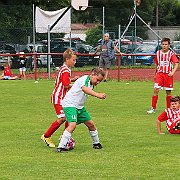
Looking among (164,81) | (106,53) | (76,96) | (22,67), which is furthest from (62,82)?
(22,67)

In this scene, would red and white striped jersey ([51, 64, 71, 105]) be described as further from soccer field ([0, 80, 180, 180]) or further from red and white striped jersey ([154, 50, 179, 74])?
red and white striped jersey ([154, 50, 179, 74])

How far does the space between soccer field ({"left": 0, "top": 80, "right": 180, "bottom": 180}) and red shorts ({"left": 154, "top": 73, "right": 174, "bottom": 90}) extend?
2.26 ft

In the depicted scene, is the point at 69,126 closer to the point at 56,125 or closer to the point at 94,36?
the point at 56,125

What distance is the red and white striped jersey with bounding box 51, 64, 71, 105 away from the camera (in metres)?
10.3

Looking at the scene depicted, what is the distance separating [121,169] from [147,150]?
1.52 meters

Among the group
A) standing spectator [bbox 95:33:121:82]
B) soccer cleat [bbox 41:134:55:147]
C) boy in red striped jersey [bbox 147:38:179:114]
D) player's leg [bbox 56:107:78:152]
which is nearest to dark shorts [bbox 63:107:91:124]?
player's leg [bbox 56:107:78:152]

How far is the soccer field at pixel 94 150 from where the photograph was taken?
846cm

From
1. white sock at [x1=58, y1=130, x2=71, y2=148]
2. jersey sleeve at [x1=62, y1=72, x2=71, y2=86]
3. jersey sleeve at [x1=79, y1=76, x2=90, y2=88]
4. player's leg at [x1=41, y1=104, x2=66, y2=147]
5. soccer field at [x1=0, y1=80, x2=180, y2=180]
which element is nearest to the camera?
soccer field at [x1=0, y1=80, x2=180, y2=180]

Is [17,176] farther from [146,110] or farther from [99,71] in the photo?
[146,110]

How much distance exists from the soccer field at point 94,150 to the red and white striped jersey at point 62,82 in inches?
32.1

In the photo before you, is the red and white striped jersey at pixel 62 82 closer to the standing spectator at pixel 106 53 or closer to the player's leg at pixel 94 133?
the player's leg at pixel 94 133

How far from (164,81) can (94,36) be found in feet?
71.5

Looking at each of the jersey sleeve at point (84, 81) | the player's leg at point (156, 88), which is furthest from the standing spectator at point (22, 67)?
the jersey sleeve at point (84, 81)

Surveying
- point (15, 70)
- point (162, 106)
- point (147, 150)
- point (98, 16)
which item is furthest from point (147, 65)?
point (147, 150)
